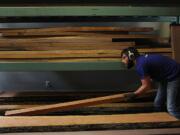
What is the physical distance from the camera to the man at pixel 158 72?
2.55 metres

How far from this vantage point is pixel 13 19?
3377 mm

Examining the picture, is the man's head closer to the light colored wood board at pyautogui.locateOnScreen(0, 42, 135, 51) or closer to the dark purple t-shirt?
the dark purple t-shirt

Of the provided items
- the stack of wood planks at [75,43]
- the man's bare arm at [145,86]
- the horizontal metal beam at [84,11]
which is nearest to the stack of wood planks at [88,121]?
the man's bare arm at [145,86]

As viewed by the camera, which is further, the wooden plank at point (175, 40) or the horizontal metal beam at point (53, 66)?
the wooden plank at point (175, 40)

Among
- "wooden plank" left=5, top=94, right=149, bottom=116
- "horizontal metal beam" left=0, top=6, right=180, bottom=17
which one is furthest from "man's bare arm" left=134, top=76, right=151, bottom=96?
"horizontal metal beam" left=0, top=6, right=180, bottom=17

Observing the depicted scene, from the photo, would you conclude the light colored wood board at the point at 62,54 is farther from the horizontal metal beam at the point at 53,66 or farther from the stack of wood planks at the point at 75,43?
the horizontal metal beam at the point at 53,66

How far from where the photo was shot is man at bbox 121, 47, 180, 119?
2549 millimetres

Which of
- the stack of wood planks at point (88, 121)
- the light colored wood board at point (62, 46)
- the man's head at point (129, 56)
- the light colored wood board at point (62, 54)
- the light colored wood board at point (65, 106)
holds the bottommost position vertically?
the stack of wood planks at point (88, 121)

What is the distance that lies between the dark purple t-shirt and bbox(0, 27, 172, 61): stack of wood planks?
0.26 metres

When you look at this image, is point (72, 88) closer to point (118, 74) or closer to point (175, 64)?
point (118, 74)

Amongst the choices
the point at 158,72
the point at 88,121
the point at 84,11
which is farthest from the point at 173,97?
the point at 84,11

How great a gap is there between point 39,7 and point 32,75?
1457mm

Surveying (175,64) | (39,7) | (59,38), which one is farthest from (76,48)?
(175,64)

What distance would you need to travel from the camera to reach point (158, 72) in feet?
8.86
